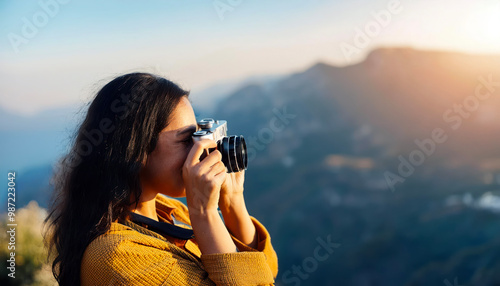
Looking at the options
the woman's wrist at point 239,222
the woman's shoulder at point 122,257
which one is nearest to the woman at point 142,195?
the woman's shoulder at point 122,257

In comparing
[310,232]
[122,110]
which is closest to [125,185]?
[122,110]

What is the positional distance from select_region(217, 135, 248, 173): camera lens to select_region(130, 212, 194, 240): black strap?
205mm

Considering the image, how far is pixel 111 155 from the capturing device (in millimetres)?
1098

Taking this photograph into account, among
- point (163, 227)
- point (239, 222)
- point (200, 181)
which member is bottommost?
point (239, 222)

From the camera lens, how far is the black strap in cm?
112

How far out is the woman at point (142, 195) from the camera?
1.01 m

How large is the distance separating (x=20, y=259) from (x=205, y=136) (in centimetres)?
164

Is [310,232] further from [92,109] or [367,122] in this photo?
[92,109]

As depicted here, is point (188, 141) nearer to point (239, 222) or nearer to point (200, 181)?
point (200, 181)

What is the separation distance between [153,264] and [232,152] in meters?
0.37

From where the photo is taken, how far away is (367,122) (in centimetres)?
320

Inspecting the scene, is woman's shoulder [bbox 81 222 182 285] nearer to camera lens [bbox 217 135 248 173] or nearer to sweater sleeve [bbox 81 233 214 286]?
sweater sleeve [bbox 81 233 214 286]

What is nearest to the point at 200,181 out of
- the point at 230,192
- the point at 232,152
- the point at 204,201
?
the point at 204,201

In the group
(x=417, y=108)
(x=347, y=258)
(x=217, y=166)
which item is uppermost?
(x=217, y=166)
